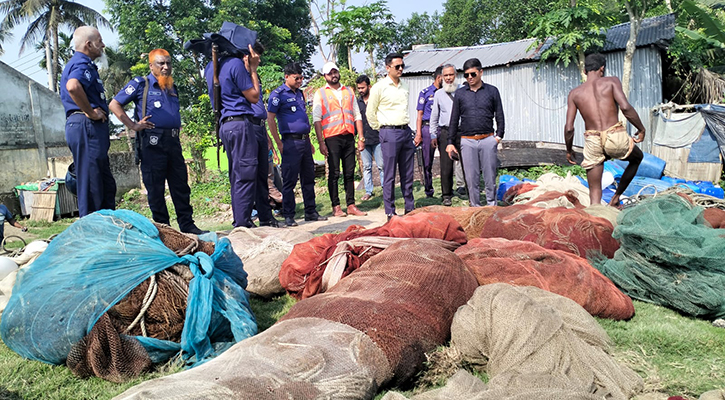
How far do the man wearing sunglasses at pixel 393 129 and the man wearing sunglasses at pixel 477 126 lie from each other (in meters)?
0.73

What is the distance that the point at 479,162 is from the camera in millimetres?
6512

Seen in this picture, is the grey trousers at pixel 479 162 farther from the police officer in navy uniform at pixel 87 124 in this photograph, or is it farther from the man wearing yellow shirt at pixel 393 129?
the police officer in navy uniform at pixel 87 124

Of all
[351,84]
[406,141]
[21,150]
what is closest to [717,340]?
[406,141]

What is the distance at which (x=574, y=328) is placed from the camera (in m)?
2.41

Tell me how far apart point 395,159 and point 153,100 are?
303 centimetres

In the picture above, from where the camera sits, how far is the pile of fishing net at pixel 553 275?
308 centimetres

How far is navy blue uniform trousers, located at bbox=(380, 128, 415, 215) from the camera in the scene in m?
6.83

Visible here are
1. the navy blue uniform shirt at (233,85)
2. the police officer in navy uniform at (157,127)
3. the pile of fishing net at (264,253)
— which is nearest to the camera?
the pile of fishing net at (264,253)

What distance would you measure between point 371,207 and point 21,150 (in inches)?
417

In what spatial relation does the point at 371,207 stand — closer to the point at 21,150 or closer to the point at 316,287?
the point at 316,287

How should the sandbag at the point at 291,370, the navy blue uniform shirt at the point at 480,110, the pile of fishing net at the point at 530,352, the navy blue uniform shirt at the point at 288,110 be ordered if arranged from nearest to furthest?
the sandbag at the point at 291,370, the pile of fishing net at the point at 530,352, the navy blue uniform shirt at the point at 480,110, the navy blue uniform shirt at the point at 288,110

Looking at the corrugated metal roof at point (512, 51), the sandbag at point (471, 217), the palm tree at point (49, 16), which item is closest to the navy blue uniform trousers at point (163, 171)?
the sandbag at point (471, 217)

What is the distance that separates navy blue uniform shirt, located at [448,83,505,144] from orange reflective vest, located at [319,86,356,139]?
74.7 inches

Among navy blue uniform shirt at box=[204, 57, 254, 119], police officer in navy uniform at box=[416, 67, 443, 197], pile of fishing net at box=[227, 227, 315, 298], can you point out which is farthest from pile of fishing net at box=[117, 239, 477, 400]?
police officer in navy uniform at box=[416, 67, 443, 197]
